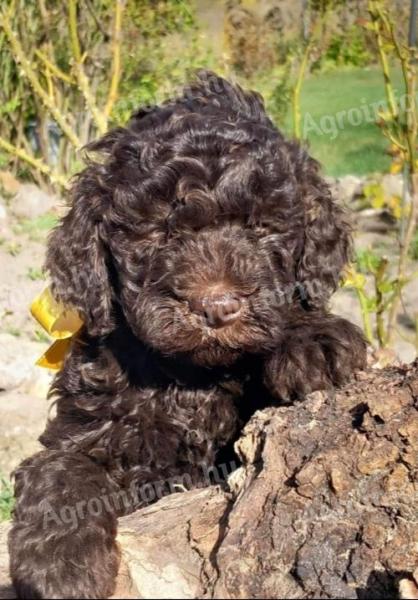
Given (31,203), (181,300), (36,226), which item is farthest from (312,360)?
(31,203)

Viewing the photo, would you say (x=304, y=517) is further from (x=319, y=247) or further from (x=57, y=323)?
(x=57, y=323)

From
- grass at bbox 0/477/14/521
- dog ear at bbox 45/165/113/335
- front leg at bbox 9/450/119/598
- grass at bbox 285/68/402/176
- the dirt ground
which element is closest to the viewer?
front leg at bbox 9/450/119/598

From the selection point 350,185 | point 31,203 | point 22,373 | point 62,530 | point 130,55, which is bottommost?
A: point 350,185

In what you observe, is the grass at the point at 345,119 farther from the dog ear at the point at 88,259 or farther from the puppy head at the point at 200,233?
the dog ear at the point at 88,259

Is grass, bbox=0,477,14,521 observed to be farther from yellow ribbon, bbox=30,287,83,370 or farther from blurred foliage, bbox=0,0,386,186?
blurred foliage, bbox=0,0,386,186

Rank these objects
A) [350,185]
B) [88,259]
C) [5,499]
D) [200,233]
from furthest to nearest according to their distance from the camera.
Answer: [350,185]
[5,499]
[88,259]
[200,233]

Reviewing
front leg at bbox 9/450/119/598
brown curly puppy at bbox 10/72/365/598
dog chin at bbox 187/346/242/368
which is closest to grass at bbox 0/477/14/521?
brown curly puppy at bbox 10/72/365/598
